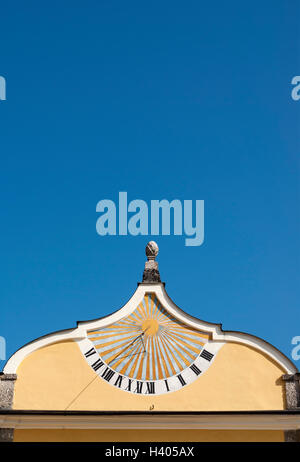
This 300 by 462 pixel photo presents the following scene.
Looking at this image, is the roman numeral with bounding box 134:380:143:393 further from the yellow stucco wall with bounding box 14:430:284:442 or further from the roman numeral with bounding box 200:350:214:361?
the roman numeral with bounding box 200:350:214:361

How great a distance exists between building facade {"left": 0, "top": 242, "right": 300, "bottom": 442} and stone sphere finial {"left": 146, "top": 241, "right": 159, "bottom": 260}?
0.83 m

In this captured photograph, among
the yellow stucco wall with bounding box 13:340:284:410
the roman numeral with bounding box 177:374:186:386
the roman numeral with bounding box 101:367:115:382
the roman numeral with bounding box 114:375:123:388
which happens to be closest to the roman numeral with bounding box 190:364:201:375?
the yellow stucco wall with bounding box 13:340:284:410

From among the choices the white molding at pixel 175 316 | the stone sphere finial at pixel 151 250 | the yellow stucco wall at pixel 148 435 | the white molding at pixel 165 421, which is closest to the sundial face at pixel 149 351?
the white molding at pixel 175 316

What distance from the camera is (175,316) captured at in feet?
44.4

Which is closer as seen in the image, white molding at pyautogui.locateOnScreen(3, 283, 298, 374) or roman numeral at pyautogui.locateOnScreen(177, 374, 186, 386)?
roman numeral at pyautogui.locateOnScreen(177, 374, 186, 386)

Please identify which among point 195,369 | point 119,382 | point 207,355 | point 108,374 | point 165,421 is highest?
point 207,355

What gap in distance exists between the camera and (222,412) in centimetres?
1228

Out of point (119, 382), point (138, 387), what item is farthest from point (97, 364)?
point (138, 387)

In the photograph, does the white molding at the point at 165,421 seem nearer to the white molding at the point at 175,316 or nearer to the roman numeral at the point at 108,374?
the roman numeral at the point at 108,374

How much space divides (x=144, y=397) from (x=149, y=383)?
0.31 metres

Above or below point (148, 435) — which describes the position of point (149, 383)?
above

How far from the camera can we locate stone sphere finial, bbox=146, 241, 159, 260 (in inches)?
565

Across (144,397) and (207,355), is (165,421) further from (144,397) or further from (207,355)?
(207,355)

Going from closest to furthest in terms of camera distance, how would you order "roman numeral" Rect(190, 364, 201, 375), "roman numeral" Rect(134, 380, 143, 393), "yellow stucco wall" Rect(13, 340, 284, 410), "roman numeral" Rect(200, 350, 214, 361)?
"yellow stucco wall" Rect(13, 340, 284, 410), "roman numeral" Rect(134, 380, 143, 393), "roman numeral" Rect(190, 364, 201, 375), "roman numeral" Rect(200, 350, 214, 361)
